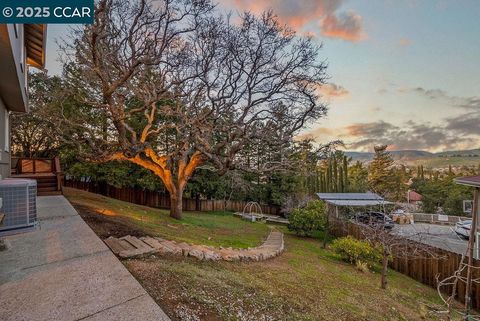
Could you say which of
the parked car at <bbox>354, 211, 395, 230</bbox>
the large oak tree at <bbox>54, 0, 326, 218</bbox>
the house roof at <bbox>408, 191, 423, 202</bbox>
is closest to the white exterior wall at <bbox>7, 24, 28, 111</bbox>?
the large oak tree at <bbox>54, 0, 326, 218</bbox>

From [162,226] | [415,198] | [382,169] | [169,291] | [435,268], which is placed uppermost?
[382,169]

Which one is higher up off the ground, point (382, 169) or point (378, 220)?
point (382, 169)

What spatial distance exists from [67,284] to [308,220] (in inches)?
493

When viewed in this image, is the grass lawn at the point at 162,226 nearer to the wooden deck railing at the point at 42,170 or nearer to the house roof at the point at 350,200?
the wooden deck railing at the point at 42,170

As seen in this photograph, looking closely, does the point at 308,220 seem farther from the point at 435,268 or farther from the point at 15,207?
the point at 15,207

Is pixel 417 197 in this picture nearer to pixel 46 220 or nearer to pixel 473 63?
pixel 473 63

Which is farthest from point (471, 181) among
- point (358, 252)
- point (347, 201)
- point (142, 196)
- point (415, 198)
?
point (415, 198)

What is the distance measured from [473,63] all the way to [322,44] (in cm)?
769

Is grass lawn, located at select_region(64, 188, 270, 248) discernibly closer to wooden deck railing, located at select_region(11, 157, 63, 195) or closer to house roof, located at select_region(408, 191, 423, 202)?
wooden deck railing, located at select_region(11, 157, 63, 195)

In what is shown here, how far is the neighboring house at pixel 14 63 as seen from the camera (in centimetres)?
445

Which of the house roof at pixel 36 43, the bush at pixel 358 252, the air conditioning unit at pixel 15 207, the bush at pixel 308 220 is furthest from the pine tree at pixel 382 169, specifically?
the air conditioning unit at pixel 15 207

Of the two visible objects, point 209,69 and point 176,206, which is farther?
point 176,206

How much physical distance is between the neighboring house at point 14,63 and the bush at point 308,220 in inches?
488

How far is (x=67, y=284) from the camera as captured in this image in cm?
295
